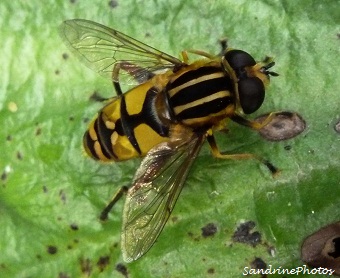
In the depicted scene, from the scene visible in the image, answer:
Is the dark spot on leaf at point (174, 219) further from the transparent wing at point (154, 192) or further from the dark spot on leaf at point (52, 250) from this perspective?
the dark spot on leaf at point (52, 250)

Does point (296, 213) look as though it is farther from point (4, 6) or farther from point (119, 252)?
point (4, 6)

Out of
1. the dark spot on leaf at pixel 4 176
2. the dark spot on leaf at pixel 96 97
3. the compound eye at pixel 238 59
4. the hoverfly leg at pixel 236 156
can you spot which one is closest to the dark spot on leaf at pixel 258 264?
the hoverfly leg at pixel 236 156

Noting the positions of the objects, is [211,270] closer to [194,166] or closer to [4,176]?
[194,166]

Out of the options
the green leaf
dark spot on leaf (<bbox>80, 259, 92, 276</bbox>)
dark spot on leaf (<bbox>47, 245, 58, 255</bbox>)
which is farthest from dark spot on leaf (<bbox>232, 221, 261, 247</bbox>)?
dark spot on leaf (<bbox>47, 245, 58, 255</bbox>)

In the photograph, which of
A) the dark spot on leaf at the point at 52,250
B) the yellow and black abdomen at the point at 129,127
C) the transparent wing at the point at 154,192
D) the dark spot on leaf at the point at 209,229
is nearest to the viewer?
the transparent wing at the point at 154,192

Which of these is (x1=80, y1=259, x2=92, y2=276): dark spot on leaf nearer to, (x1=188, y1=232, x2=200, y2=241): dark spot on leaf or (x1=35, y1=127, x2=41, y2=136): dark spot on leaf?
(x1=188, y1=232, x2=200, y2=241): dark spot on leaf

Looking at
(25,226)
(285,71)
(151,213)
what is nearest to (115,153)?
(151,213)
